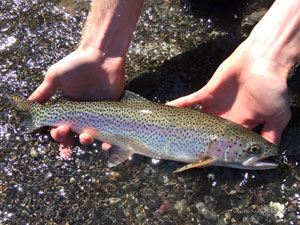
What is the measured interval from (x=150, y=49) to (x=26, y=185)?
2659 mm

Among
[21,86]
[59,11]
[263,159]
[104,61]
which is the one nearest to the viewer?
[263,159]

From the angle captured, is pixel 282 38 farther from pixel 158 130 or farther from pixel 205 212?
pixel 205 212

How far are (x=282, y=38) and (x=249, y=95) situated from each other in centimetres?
78

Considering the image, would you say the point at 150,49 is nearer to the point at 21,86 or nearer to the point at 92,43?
the point at 92,43

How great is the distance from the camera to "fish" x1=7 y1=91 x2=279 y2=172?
3.51 meters

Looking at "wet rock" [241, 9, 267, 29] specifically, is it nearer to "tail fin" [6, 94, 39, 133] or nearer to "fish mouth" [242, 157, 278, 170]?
"fish mouth" [242, 157, 278, 170]

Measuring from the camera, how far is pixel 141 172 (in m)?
3.89

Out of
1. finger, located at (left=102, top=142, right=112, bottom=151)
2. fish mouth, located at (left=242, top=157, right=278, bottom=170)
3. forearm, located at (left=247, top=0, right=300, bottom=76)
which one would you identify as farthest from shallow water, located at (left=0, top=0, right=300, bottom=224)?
forearm, located at (left=247, top=0, right=300, bottom=76)

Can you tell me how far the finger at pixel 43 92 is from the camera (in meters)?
4.00

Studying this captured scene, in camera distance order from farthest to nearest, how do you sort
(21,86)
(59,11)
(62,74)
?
(59,11) → (21,86) → (62,74)

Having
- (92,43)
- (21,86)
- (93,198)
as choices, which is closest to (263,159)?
(93,198)

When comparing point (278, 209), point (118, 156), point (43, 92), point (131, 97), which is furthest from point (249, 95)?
point (43, 92)

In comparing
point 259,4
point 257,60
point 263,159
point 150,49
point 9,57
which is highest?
point 259,4

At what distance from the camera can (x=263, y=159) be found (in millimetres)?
3648
